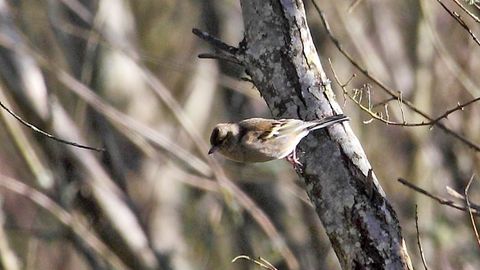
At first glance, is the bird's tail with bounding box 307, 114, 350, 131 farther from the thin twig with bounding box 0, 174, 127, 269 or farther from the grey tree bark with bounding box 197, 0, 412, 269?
the thin twig with bounding box 0, 174, 127, 269

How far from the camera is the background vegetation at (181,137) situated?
537 centimetres

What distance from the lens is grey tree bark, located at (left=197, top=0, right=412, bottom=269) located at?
8.09 ft

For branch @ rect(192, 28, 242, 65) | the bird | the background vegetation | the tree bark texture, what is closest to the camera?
the tree bark texture

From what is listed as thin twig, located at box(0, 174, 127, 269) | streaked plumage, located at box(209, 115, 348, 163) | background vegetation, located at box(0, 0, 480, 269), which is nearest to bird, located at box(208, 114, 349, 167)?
streaked plumage, located at box(209, 115, 348, 163)

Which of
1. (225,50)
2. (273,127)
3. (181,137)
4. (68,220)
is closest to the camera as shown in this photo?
(225,50)

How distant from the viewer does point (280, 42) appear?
265cm

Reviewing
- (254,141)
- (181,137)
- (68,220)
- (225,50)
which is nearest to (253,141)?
(254,141)

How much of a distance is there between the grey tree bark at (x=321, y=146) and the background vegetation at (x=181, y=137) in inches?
50.0

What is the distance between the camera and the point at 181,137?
796cm

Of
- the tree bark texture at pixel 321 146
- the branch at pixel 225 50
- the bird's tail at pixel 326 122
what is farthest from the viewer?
the branch at pixel 225 50

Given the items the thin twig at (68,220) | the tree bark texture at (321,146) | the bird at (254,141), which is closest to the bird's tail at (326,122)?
the tree bark texture at (321,146)

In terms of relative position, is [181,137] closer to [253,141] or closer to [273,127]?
[253,141]

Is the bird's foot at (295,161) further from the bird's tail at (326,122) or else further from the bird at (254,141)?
the bird's tail at (326,122)

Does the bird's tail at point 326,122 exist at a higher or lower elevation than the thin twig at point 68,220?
lower
